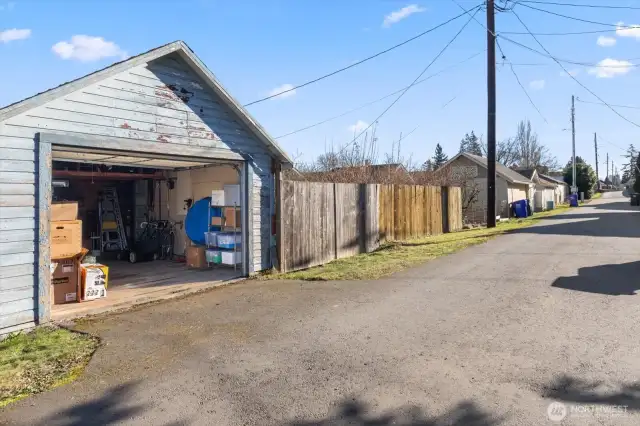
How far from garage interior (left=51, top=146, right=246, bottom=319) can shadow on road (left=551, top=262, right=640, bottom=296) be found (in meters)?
6.44

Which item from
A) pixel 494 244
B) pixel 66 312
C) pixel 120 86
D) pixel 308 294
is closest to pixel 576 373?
pixel 308 294

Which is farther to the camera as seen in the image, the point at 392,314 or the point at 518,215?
the point at 518,215

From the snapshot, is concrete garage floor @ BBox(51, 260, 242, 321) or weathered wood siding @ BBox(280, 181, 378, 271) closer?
concrete garage floor @ BBox(51, 260, 242, 321)

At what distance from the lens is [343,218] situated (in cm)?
1246

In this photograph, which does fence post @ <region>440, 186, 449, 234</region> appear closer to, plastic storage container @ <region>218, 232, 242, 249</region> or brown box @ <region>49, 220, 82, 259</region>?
plastic storage container @ <region>218, 232, 242, 249</region>

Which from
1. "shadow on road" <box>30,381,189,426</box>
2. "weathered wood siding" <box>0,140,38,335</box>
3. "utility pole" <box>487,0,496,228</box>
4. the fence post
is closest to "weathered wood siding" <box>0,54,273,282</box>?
"weathered wood siding" <box>0,140,38,335</box>

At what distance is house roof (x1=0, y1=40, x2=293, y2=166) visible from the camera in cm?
624

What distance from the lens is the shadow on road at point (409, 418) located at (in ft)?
11.4

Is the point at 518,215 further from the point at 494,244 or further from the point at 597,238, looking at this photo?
the point at 494,244

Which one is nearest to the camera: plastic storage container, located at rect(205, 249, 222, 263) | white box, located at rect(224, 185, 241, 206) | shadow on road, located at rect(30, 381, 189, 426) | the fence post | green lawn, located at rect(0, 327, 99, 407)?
shadow on road, located at rect(30, 381, 189, 426)

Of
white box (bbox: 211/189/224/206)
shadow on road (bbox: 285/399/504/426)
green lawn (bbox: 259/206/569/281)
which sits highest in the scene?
white box (bbox: 211/189/224/206)

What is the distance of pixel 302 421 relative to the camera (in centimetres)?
356

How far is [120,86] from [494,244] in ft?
36.7

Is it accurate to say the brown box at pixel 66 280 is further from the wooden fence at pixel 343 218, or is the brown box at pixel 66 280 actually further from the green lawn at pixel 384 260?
the wooden fence at pixel 343 218
